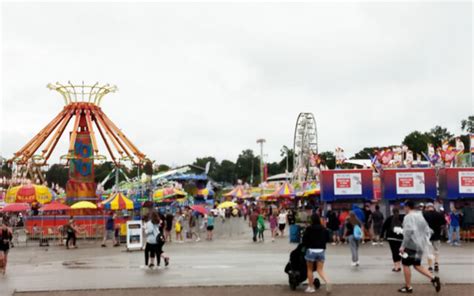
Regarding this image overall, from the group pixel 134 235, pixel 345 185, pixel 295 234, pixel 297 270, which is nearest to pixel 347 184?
pixel 345 185

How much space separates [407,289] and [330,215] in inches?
523

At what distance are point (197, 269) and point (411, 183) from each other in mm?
14124

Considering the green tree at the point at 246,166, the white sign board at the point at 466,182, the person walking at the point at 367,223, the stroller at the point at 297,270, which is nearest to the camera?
the stroller at the point at 297,270

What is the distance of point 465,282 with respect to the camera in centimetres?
1201

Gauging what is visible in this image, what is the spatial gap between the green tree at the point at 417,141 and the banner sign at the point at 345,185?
63.8 m

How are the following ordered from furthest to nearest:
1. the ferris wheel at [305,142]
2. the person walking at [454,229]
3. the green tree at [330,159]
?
the green tree at [330,159]
the ferris wheel at [305,142]
the person walking at [454,229]

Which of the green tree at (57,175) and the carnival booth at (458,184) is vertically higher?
the green tree at (57,175)

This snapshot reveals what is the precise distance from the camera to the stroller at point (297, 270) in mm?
11375

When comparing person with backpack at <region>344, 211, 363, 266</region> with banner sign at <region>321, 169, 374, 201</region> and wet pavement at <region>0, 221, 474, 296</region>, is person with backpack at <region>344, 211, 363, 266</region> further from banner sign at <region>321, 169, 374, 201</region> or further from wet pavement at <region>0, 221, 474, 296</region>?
banner sign at <region>321, 169, 374, 201</region>

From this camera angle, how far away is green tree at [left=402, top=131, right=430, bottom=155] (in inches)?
3532

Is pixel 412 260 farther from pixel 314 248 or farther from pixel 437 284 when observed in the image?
pixel 314 248

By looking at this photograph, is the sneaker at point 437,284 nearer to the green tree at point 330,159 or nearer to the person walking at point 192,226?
the person walking at point 192,226

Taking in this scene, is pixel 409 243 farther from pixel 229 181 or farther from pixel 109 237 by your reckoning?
pixel 229 181

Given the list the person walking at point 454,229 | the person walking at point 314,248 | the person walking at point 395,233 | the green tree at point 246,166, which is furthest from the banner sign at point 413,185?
the green tree at point 246,166
